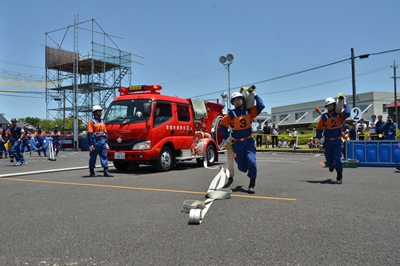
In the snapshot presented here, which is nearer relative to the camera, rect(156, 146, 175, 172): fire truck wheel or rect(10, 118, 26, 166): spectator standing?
rect(156, 146, 175, 172): fire truck wheel

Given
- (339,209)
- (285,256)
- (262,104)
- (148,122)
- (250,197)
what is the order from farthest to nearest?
(148,122) → (262,104) → (250,197) → (339,209) → (285,256)

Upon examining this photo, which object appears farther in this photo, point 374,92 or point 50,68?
point 374,92

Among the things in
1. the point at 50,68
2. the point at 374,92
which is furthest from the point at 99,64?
the point at 374,92

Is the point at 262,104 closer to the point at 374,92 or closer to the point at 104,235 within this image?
the point at 104,235

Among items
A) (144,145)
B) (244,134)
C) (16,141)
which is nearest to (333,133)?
(244,134)

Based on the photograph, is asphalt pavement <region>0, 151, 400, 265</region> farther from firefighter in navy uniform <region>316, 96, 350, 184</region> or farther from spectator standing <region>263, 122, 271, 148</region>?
spectator standing <region>263, 122, 271, 148</region>

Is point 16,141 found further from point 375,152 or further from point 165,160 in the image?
point 375,152

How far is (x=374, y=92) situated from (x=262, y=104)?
55903 mm

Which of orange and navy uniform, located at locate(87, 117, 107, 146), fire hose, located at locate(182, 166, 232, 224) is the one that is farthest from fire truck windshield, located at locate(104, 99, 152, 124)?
fire hose, located at locate(182, 166, 232, 224)

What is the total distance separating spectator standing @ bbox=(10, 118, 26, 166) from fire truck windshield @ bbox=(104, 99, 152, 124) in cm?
587

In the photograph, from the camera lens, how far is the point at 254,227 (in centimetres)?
427

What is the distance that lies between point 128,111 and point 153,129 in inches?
42.1

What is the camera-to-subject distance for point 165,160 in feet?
35.7

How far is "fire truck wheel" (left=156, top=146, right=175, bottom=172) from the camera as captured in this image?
1055 centimetres
